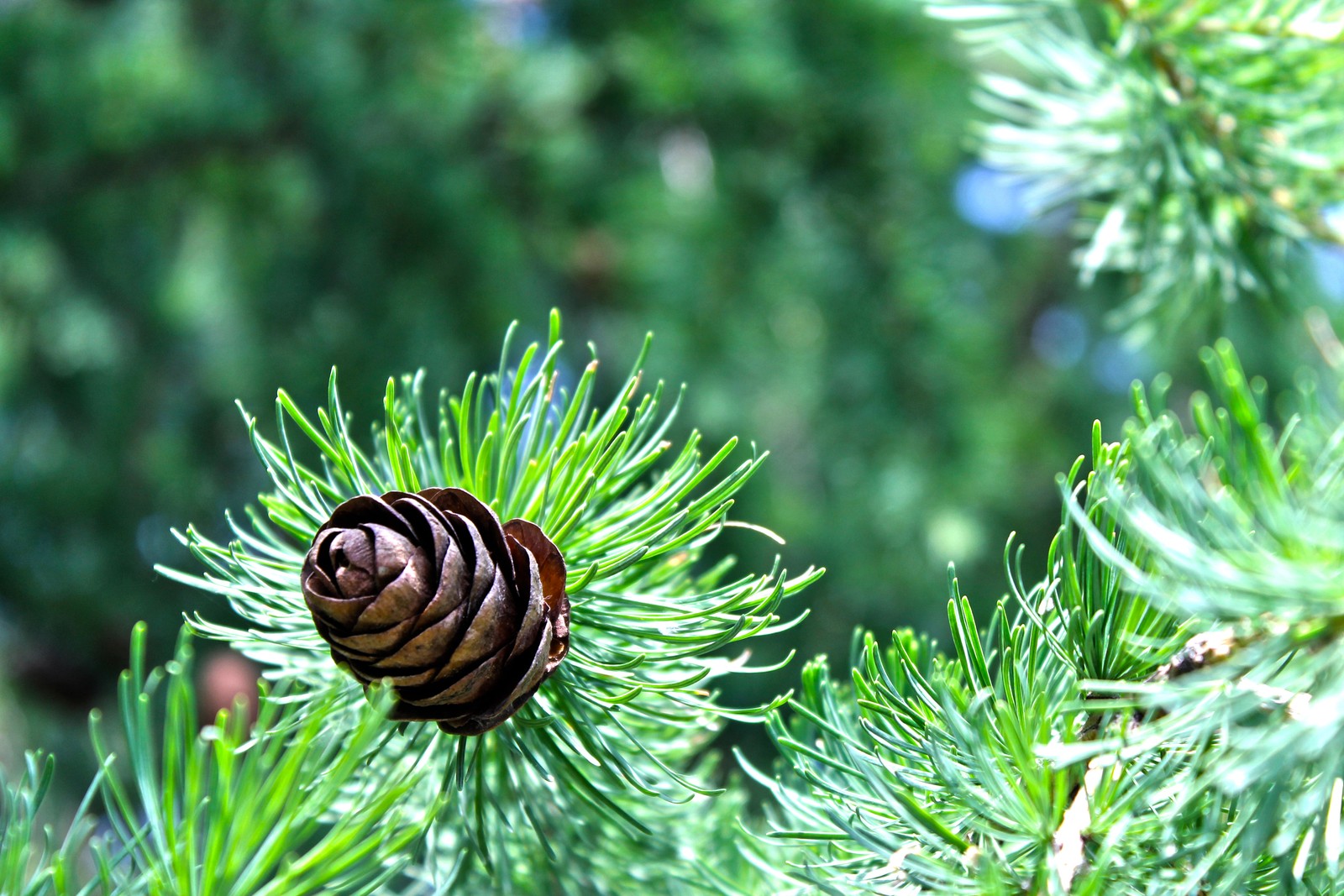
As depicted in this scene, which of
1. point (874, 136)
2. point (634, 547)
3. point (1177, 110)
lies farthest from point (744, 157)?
point (634, 547)

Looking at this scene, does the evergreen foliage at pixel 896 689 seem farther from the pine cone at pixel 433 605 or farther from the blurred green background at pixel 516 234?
the blurred green background at pixel 516 234

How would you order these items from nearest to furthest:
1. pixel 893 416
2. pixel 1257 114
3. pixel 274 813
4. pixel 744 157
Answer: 1. pixel 274 813
2. pixel 1257 114
3. pixel 893 416
4. pixel 744 157

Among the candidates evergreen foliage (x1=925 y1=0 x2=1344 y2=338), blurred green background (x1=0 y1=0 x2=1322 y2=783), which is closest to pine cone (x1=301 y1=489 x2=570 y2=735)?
evergreen foliage (x1=925 y1=0 x2=1344 y2=338)

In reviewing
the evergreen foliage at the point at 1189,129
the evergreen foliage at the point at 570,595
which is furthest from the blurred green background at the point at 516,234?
the evergreen foliage at the point at 570,595

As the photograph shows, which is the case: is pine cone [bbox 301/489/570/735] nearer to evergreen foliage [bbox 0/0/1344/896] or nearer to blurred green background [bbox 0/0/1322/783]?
evergreen foliage [bbox 0/0/1344/896]

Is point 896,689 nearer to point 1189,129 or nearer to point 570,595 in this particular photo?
point 570,595

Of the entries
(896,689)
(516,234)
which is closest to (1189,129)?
(896,689)

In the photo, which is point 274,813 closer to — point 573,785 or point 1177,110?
point 573,785
